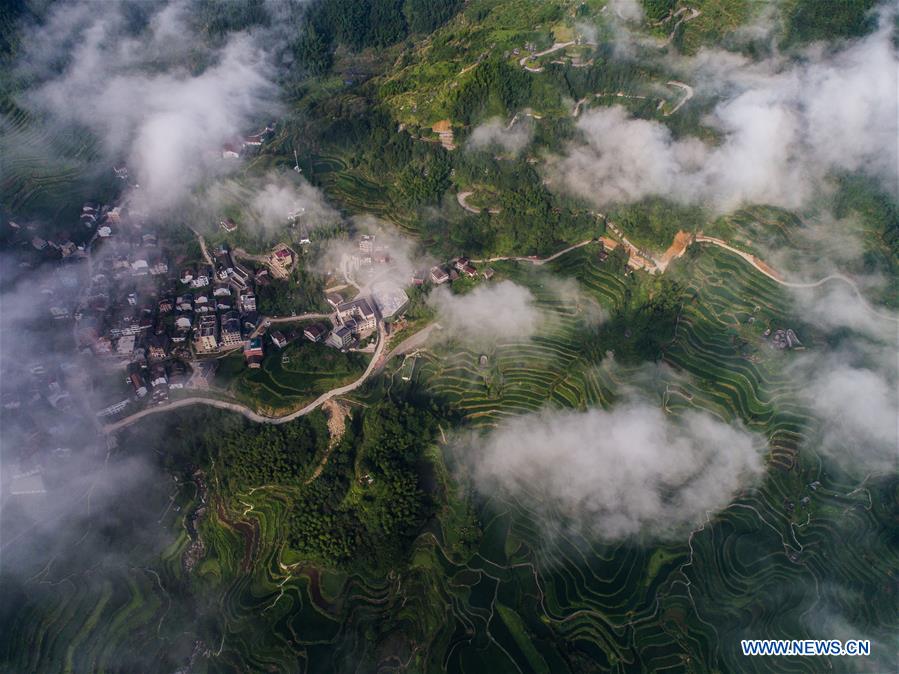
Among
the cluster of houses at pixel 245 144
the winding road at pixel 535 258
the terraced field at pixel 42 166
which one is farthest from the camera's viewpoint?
the cluster of houses at pixel 245 144

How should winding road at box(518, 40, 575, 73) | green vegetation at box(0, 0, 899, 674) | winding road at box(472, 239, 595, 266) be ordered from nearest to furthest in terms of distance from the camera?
green vegetation at box(0, 0, 899, 674), winding road at box(472, 239, 595, 266), winding road at box(518, 40, 575, 73)

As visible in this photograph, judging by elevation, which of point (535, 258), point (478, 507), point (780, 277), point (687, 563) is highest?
point (780, 277)

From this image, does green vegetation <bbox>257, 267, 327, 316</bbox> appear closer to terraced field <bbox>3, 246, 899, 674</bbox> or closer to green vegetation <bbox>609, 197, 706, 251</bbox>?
terraced field <bbox>3, 246, 899, 674</bbox>

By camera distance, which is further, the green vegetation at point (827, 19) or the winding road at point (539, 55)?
the winding road at point (539, 55)

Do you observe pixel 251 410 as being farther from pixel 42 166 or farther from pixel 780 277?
pixel 780 277

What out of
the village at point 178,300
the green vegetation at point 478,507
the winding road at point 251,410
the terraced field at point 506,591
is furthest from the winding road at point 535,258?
the terraced field at point 506,591

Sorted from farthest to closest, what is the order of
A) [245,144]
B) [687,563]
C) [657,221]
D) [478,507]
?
[245,144] < [657,221] < [478,507] < [687,563]

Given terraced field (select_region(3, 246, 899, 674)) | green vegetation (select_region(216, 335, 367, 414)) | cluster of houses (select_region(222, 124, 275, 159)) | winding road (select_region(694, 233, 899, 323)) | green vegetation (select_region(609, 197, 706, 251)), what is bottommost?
terraced field (select_region(3, 246, 899, 674))

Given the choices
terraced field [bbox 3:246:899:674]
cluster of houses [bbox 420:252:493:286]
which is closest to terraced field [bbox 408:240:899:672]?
terraced field [bbox 3:246:899:674]

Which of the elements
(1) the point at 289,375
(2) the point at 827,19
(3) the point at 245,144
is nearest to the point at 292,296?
(1) the point at 289,375

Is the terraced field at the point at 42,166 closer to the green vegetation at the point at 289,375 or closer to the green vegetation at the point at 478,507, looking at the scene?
the green vegetation at the point at 478,507

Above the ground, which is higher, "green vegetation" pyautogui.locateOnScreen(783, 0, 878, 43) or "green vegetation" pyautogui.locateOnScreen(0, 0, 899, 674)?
"green vegetation" pyautogui.locateOnScreen(783, 0, 878, 43)

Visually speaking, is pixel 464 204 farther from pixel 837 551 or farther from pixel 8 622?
pixel 8 622
